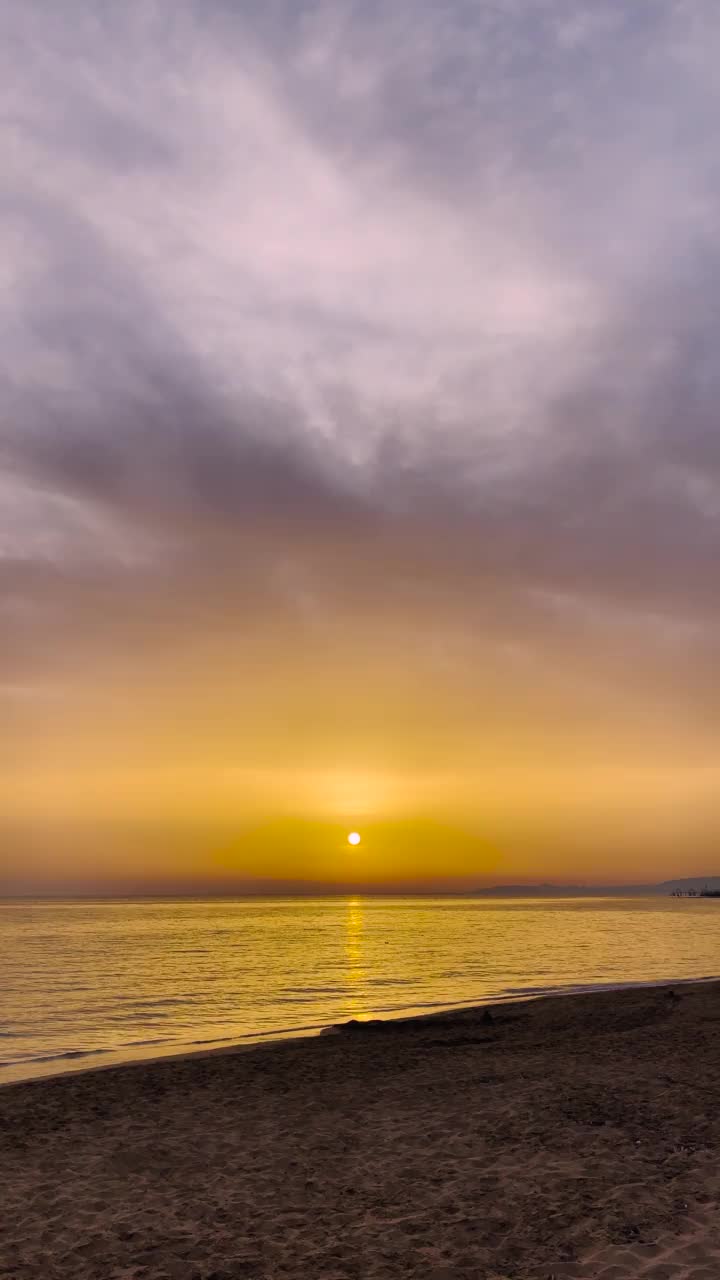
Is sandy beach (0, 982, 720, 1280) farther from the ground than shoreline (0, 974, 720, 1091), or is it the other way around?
sandy beach (0, 982, 720, 1280)

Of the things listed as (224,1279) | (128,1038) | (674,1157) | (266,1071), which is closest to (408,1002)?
(128,1038)

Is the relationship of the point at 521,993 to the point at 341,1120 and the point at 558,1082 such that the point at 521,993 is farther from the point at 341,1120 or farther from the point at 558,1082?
the point at 341,1120

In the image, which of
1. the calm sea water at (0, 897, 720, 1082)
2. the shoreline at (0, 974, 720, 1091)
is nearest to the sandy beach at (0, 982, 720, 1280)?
the shoreline at (0, 974, 720, 1091)

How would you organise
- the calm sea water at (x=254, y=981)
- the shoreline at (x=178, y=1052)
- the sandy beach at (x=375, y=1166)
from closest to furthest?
the sandy beach at (x=375, y=1166), the shoreline at (x=178, y=1052), the calm sea water at (x=254, y=981)

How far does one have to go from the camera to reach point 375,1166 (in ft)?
41.4

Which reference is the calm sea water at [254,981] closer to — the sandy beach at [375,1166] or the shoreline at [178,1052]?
the shoreline at [178,1052]

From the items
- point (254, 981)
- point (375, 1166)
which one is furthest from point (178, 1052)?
point (254, 981)

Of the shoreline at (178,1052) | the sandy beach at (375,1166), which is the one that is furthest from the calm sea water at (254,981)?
the sandy beach at (375,1166)

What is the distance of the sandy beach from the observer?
937cm

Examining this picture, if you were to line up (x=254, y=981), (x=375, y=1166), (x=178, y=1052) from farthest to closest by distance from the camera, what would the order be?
(x=254, y=981), (x=178, y=1052), (x=375, y=1166)

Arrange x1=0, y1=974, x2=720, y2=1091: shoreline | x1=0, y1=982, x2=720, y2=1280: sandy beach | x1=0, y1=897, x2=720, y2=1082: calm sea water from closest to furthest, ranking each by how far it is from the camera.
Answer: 1. x1=0, y1=982, x2=720, y2=1280: sandy beach
2. x1=0, y1=974, x2=720, y2=1091: shoreline
3. x1=0, y1=897, x2=720, y2=1082: calm sea water

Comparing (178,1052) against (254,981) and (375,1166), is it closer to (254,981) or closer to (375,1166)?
(375,1166)

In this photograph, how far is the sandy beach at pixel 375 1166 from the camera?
9.37m

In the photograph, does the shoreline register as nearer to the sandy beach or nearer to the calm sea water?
the calm sea water
